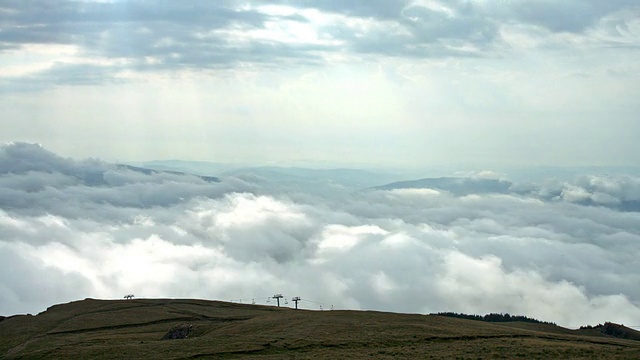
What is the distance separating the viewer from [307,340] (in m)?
70.6

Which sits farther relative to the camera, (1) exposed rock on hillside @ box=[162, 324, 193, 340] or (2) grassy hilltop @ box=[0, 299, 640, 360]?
(1) exposed rock on hillside @ box=[162, 324, 193, 340]

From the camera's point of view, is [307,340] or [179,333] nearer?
[307,340]

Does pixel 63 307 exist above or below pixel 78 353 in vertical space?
above

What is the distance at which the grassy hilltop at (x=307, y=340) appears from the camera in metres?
63.4

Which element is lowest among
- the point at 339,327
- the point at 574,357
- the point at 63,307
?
the point at 574,357

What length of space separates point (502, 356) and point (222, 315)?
219 ft

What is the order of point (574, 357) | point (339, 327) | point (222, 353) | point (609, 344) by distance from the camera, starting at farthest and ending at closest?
point (339, 327)
point (609, 344)
point (222, 353)
point (574, 357)

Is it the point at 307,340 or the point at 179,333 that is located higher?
the point at 179,333

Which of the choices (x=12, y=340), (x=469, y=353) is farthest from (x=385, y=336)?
(x=12, y=340)

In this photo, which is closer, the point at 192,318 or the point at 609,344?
the point at 609,344

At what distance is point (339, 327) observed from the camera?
78.2m

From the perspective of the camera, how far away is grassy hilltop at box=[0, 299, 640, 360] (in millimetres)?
63438

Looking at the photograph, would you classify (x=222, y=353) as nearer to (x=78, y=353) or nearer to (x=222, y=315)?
(x=78, y=353)

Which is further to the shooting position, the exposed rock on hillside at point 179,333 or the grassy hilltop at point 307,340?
the exposed rock on hillside at point 179,333
